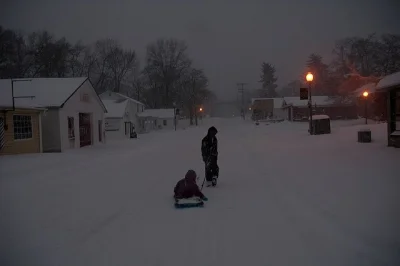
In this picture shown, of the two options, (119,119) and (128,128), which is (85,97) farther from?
(128,128)

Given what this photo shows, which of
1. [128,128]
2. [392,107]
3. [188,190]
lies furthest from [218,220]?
[128,128]

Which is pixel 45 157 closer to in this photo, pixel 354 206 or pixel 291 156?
pixel 291 156

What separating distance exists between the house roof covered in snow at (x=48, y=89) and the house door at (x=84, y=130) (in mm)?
2779

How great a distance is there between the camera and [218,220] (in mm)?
5910

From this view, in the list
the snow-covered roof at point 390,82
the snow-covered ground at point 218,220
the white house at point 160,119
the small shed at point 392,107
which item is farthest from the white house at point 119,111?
the snow-covered roof at point 390,82

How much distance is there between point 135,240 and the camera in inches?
198

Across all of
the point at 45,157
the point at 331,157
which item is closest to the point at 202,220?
the point at 331,157

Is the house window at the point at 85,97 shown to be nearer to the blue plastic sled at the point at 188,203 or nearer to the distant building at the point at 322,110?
the blue plastic sled at the point at 188,203

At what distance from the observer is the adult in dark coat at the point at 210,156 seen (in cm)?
898

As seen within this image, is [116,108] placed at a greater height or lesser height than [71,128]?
greater

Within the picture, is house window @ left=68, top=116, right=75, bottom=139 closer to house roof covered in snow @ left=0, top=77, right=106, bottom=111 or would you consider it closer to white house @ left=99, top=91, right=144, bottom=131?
house roof covered in snow @ left=0, top=77, right=106, bottom=111

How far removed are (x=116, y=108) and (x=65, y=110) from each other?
20.8m

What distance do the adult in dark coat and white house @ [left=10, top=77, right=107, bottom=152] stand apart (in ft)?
52.6

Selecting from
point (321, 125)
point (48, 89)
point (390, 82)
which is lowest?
point (321, 125)
